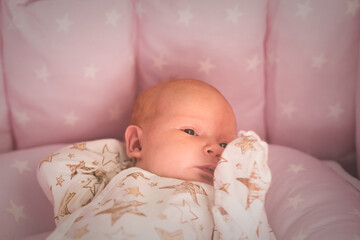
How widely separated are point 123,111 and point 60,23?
1.18ft

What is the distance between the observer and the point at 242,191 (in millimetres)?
776

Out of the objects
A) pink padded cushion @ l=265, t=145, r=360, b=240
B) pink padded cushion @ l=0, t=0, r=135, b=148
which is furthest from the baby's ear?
pink padded cushion @ l=265, t=145, r=360, b=240

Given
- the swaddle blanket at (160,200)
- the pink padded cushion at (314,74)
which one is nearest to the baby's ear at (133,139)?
the swaddle blanket at (160,200)

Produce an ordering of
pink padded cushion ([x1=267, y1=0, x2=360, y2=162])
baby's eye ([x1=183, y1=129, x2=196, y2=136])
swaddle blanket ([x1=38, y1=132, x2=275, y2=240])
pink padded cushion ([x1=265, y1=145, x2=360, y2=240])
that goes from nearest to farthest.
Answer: swaddle blanket ([x1=38, y1=132, x2=275, y2=240]), pink padded cushion ([x1=265, y1=145, x2=360, y2=240]), baby's eye ([x1=183, y1=129, x2=196, y2=136]), pink padded cushion ([x1=267, y1=0, x2=360, y2=162])

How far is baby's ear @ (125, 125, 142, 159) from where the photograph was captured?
984 millimetres

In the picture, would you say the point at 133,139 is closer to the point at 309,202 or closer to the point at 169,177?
the point at 169,177

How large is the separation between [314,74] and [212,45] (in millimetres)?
352

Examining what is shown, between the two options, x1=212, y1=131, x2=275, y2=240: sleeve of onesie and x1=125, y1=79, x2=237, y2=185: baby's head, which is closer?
x1=212, y1=131, x2=275, y2=240: sleeve of onesie

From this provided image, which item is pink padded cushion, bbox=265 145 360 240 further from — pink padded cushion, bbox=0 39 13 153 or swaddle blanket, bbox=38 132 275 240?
pink padded cushion, bbox=0 39 13 153

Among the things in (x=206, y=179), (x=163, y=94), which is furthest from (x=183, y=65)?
(x=206, y=179)

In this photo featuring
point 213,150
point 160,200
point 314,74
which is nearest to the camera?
point 160,200

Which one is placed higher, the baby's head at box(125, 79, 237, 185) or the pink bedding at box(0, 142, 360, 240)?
the baby's head at box(125, 79, 237, 185)

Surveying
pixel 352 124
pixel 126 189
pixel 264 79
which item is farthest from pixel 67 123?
pixel 352 124

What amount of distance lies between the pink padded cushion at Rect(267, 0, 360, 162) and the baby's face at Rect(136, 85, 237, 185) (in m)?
0.32
